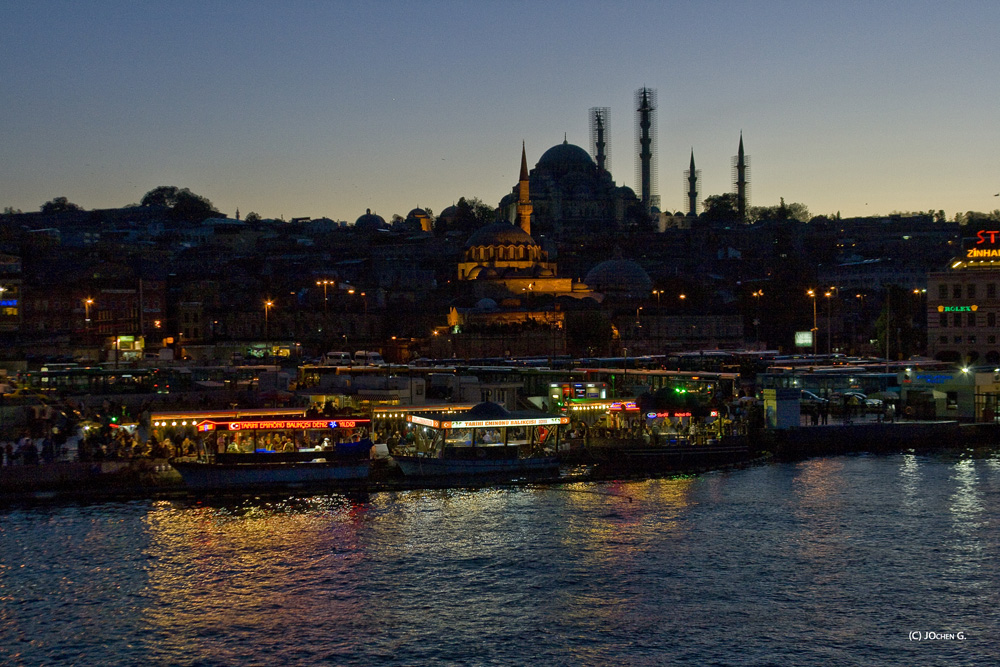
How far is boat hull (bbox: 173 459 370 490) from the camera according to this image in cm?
2761

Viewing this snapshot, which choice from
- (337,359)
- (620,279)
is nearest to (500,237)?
(620,279)

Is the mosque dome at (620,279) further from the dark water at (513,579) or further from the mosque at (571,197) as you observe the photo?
the dark water at (513,579)

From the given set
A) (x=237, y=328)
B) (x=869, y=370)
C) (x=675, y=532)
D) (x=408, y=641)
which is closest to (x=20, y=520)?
(x=408, y=641)

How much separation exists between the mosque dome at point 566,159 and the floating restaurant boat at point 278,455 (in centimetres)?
10957

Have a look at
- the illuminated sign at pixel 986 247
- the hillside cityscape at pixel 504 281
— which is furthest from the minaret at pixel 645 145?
the illuminated sign at pixel 986 247

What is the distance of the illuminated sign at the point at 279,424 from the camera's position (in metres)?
28.3

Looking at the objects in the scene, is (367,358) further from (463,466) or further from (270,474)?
(270,474)

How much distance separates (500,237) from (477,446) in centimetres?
6970

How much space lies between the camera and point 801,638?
18.1 m

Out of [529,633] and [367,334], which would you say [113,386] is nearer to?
[529,633]

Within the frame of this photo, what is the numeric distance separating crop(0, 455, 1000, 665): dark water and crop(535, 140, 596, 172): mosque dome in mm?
109665

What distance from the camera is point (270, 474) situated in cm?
2800

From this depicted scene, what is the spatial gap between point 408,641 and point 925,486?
16146mm

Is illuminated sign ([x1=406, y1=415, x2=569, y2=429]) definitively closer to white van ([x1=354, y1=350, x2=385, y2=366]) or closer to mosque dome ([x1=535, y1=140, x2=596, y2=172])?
white van ([x1=354, y1=350, x2=385, y2=366])
